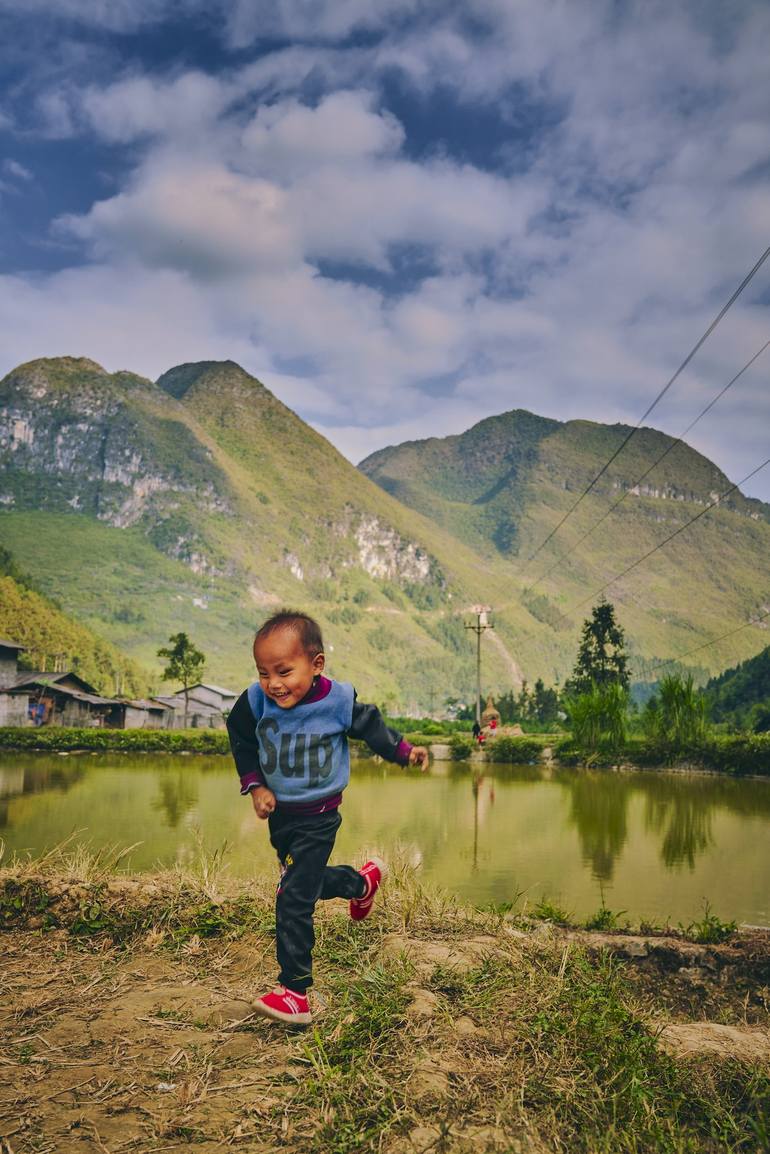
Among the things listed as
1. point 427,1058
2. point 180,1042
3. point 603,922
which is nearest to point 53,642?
point 603,922

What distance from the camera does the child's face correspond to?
10.4 feet

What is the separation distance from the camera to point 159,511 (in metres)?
185

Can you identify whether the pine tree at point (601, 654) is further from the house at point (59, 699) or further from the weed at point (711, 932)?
the weed at point (711, 932)

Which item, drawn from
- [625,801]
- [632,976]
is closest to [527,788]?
[625,801]

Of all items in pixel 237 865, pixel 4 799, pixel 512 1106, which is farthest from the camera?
pixel 4 799

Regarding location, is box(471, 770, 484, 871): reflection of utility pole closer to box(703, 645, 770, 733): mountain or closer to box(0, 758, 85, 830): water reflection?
box(0, 758, 85, 830): water reflection

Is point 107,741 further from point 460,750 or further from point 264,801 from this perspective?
point 264,801

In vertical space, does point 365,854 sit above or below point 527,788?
above

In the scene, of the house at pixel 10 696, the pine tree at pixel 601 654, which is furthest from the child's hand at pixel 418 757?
the house at pixel 10 696

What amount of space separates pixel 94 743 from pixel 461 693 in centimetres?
13002

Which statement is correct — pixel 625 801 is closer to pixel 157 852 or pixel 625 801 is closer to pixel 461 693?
pixel 157 852

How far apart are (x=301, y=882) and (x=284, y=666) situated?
2.84 feet

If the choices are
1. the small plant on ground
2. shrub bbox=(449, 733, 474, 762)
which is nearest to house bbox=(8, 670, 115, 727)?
shrub bbox=(449, 733, 474, 762)

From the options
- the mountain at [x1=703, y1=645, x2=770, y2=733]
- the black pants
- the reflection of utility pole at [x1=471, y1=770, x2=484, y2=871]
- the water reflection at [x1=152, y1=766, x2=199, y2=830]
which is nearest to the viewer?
the black pants
